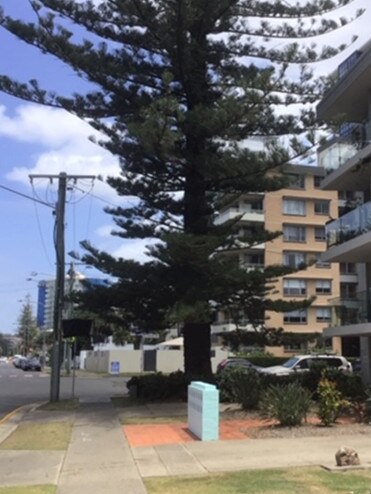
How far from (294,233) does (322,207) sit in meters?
4.21

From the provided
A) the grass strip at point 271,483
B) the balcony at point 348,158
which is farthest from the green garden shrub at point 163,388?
the grass strip at point 271,483

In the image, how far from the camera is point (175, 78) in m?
23.1

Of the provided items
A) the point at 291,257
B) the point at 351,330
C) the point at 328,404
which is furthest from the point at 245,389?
the point at 291,257

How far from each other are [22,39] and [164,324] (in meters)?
10.9

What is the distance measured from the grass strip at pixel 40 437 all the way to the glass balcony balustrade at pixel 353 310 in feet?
40.1

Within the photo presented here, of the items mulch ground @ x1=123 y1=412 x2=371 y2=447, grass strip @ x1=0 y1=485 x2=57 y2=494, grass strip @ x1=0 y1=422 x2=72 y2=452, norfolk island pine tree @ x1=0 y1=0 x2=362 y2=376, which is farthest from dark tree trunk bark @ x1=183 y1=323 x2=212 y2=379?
grass strip @ x1=0 y1=485 x2=57 y2=494

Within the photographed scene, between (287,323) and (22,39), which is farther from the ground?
(22,39)

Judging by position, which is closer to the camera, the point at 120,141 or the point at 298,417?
the point at 298,417

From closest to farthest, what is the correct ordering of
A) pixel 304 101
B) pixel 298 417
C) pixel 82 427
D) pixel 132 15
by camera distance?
pixel 298 417, pixel 82 427, pixel 132 15, pixel 304 101

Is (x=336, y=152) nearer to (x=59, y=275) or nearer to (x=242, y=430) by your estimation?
(x=59, y=275)

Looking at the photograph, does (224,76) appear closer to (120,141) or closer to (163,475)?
(120,141)

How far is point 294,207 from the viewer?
219 feet

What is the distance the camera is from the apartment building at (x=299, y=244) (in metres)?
62.7

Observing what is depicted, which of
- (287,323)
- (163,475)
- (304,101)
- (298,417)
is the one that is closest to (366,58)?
(304,101)
